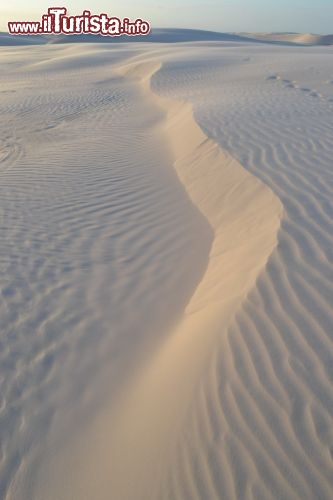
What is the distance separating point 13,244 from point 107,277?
142 cm

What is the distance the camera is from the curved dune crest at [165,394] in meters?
2.60

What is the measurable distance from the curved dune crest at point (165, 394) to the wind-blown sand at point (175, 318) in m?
0.01

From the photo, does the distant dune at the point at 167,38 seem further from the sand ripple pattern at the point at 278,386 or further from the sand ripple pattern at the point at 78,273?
the sand ripple pattern at the point at 278,386

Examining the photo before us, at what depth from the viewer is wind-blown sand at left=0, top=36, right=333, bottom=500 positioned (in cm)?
251

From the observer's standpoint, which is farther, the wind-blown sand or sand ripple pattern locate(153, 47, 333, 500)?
the wind-blown sand

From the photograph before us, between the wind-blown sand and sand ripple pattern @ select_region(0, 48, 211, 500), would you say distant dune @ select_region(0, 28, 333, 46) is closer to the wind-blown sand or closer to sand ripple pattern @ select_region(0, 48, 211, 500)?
sand ripple pattern @ select_region(0, 48, 211, 500)

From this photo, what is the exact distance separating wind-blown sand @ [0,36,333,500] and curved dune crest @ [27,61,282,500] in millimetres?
12

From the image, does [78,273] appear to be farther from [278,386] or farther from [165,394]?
[278,386]

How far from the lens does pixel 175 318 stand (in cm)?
395

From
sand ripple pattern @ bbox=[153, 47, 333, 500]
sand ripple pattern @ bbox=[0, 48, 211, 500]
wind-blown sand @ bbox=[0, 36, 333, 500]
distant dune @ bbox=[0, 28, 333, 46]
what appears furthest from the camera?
distant dune @ bbox=[0, 28, 333, 46]

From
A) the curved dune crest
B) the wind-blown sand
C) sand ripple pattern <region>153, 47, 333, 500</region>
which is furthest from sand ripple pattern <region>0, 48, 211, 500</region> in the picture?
sand ripple pattern <region>153, 47, 333, 500</region>

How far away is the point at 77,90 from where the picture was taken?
1705cm

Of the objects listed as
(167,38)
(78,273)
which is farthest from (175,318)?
(167,38)

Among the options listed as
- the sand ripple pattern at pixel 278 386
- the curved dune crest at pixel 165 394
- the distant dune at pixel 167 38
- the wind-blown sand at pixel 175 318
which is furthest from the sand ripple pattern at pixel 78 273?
the distant dune at pixel 167 38
